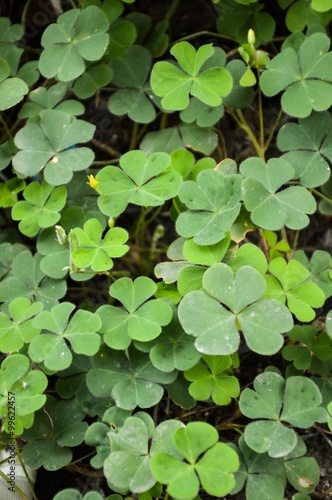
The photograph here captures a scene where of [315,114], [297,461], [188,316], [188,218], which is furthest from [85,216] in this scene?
[297,461]

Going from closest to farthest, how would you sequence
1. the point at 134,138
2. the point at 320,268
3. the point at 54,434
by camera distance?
1. the point at 54,434
2. the point at 320,268
3. the point at 134,138

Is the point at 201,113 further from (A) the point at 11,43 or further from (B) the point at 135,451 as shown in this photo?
(B) the point at 135,451

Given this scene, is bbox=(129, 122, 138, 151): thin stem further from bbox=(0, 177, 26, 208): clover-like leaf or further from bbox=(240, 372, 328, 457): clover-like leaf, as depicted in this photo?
bbox=(240, 372, 328, 457): clover-like leaf

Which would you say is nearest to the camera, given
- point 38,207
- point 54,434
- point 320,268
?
point 54,434

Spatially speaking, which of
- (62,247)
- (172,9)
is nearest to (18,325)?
(62,247)

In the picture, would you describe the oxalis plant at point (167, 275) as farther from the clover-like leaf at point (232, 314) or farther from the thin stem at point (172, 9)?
the thin stem at point (172, 9)

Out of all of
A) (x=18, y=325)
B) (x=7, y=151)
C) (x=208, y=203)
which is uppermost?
(x=7, y=151)
